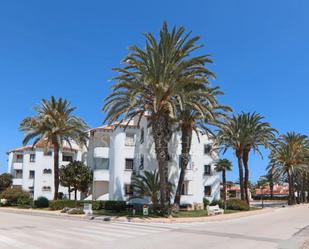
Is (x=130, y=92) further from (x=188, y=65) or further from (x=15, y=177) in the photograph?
(x=15, y=177)

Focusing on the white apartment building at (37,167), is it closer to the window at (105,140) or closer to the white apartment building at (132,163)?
the window at (105,140)

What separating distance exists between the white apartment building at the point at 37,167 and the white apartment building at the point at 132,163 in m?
8.95

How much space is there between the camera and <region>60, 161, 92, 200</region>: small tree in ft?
152

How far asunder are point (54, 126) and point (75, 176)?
257 inches

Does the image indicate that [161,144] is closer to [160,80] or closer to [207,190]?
[160,80]

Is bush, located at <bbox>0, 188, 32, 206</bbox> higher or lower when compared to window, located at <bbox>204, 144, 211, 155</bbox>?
Result: lower

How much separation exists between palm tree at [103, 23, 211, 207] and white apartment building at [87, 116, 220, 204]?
42.3 ft

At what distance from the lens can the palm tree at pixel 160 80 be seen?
103 ft

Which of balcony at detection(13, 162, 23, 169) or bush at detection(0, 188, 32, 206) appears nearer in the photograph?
bush at detection(0, 188, 32, 206)

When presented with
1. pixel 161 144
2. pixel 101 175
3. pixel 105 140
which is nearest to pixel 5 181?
pixel 105 140

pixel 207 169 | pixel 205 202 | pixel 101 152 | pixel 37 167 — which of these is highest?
pixel 101 152

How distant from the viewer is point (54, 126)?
45.4 metres

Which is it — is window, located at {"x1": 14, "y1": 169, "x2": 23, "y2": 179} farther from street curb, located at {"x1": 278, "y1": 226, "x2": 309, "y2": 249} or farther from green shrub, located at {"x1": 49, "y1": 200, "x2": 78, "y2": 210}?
street curb, located at {"x1": 278, "y1": 226, "x2": 309, "y2": 249}

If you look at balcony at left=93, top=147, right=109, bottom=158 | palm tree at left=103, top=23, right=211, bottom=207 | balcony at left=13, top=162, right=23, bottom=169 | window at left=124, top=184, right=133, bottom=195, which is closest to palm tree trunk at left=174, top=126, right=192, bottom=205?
palm tree at left=103, top=23, right=211, bottom=207
